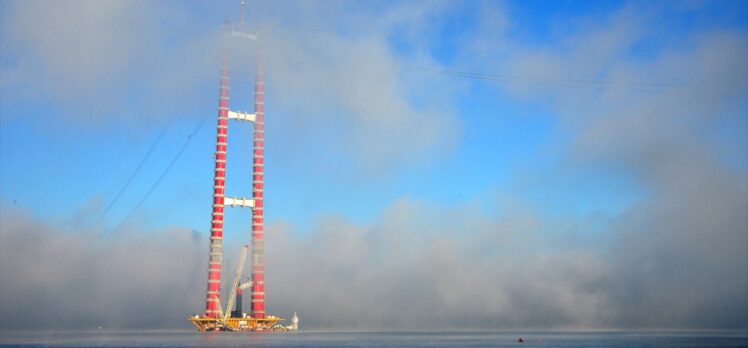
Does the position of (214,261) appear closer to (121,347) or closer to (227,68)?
(121,347)

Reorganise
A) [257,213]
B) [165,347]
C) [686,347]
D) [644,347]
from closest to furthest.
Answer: [165,347]
[686,347]
[644,347]
[257,213]

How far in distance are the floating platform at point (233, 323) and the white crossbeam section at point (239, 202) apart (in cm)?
2998

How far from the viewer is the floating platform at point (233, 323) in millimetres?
179250

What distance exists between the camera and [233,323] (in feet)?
594

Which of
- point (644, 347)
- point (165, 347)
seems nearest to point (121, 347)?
point (165, 347)

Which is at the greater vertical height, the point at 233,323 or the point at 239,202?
the point at 239,202

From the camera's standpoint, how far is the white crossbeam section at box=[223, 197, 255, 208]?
188863 mm

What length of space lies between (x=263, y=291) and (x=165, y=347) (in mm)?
46785

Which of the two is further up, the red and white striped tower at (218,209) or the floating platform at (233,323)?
the red and white striped tower at (218,209)

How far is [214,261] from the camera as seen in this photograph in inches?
7111

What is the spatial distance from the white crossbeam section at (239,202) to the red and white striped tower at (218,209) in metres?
4.27

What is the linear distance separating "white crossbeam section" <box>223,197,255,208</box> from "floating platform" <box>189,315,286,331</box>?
30.0 meters

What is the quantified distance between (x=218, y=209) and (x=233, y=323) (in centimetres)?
2938

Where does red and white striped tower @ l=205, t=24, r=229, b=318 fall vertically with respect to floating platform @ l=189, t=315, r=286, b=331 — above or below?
above
